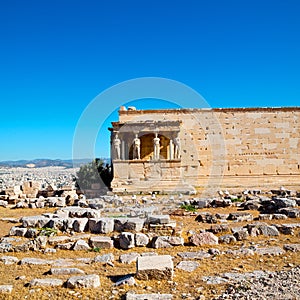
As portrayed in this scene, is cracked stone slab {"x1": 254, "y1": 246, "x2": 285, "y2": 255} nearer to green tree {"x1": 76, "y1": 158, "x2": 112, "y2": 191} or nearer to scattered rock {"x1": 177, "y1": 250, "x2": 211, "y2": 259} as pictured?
scattered rock {"x1": 177, "y1": 250, "x2": 211, "y2": 259}

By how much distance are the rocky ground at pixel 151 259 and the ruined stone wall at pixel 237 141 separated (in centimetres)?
1108

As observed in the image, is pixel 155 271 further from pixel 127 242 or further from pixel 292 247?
pixel 292 247

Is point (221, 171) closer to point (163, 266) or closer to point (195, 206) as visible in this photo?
point (195, 206)

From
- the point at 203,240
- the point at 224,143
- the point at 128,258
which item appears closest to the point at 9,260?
the point at 128,258

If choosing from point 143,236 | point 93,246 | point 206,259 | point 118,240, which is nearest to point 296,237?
point 206,259

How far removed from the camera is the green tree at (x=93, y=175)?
2259 centimetres

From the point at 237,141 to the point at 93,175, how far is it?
9080mm

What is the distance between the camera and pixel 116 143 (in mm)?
19828

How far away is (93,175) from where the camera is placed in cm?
2300

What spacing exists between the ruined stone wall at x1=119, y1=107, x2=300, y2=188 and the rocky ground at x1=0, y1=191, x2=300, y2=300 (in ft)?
36.3

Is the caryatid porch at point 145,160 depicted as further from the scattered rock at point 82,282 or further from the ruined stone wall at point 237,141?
the scattered rock at point 82,282

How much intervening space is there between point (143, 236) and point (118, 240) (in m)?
0.51

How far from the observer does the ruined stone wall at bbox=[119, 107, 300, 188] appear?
70.0 feet

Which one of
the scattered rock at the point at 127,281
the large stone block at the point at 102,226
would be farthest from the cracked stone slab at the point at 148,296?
the large stone block at the point at 102,226
